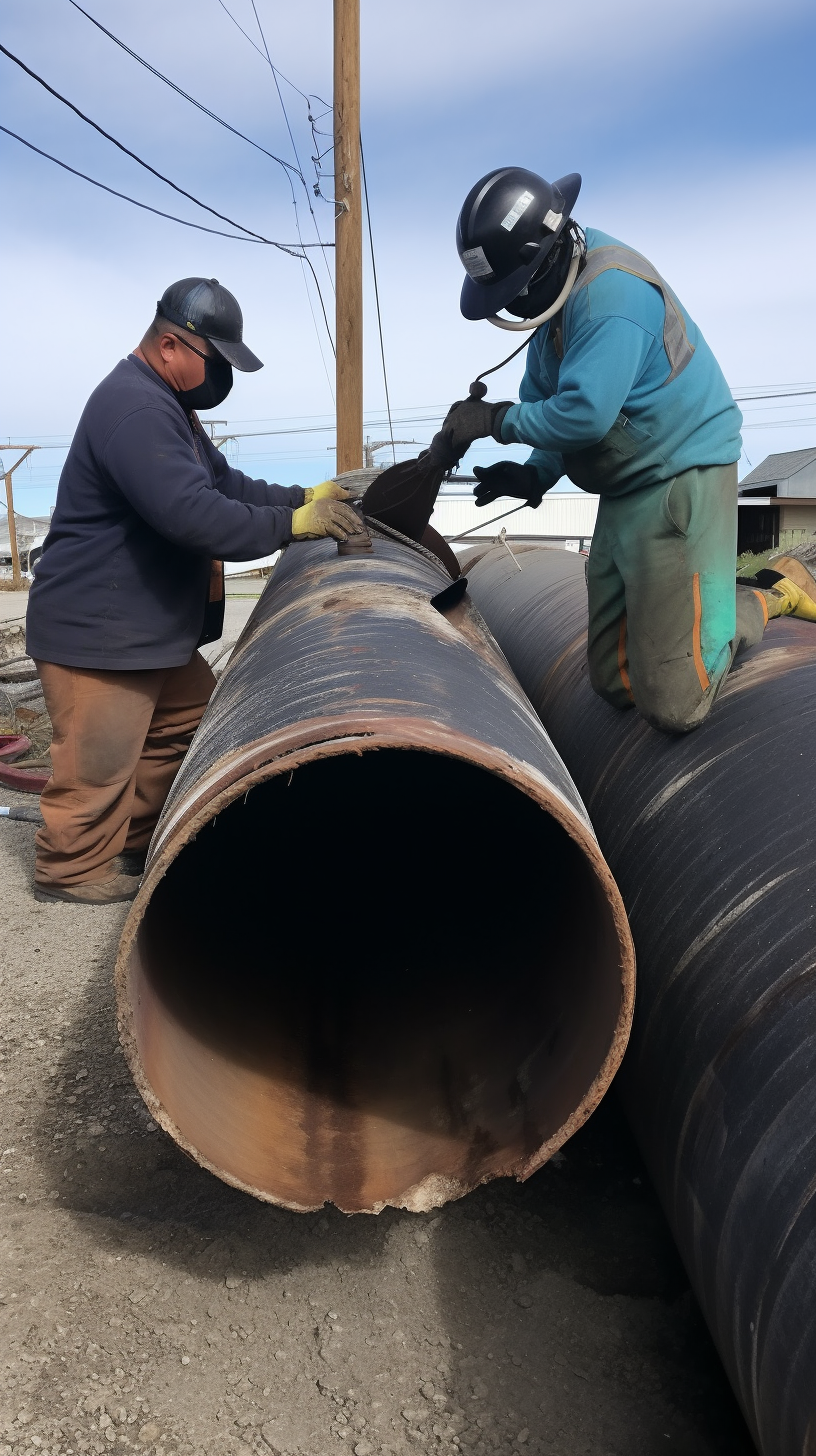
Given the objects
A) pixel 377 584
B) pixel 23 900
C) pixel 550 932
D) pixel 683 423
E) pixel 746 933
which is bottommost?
pixel 23 900

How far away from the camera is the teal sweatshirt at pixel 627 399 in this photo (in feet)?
8.36

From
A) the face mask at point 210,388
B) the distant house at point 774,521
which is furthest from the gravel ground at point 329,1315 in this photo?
the distant house at point 774,521

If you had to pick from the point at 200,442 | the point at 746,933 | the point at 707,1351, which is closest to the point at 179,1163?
the point at 707,1351

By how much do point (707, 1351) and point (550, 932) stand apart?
36.1 inches

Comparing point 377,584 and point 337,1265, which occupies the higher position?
point 377,584

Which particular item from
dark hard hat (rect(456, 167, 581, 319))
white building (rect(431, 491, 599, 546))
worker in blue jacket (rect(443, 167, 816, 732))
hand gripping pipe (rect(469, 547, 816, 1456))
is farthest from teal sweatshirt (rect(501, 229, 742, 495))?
white building (rect(431, 491, 599, 546))

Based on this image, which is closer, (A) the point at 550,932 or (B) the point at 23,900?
(A) the point at 550,932

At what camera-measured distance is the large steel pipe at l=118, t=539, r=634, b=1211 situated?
5.79 feet

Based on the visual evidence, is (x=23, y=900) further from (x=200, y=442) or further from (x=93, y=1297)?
(x=93, y=1297)

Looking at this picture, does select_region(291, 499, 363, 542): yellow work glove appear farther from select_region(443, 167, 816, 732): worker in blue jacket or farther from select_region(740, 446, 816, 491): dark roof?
select_region(740, 446, 816, 491): dark roof

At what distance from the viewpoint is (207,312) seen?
12.8 ft

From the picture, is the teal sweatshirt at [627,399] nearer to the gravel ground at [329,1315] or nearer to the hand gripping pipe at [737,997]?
the hand gripping pipe at [737,997]

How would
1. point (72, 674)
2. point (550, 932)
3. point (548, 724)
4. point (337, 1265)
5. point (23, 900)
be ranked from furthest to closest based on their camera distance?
point (23, 900)
point (72, 674)
point (548, 724)
point (550, 932)
point (337, 1265)

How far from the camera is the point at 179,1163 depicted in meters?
2.59
